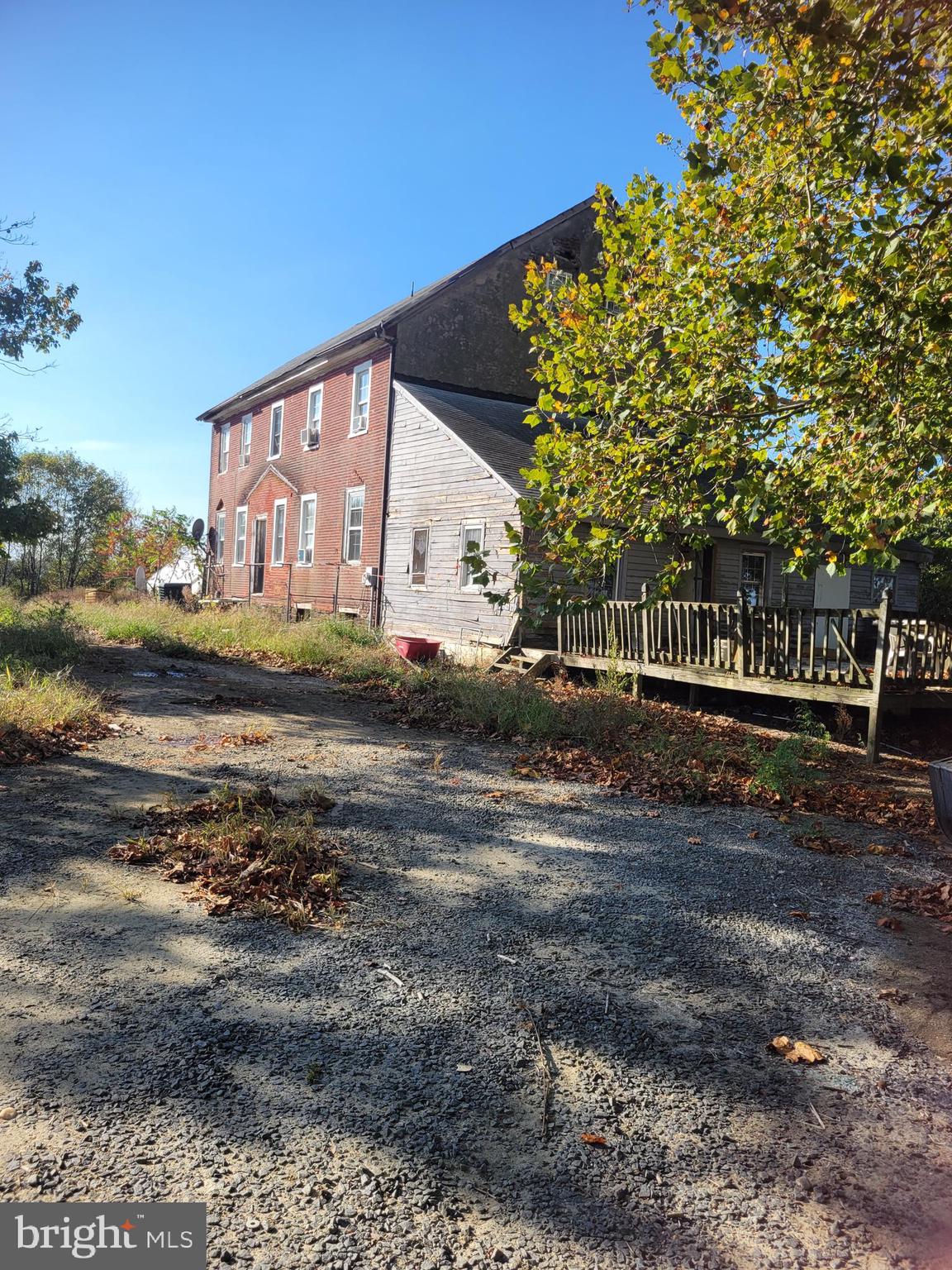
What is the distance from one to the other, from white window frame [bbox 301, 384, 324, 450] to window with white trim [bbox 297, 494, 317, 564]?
169 centimetres

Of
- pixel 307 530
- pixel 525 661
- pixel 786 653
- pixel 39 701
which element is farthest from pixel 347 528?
pixel 39 701

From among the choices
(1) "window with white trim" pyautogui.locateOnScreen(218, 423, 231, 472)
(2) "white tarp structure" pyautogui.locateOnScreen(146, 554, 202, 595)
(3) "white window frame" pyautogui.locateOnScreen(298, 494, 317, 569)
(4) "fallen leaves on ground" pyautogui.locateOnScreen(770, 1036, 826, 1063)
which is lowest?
(4) "fallen leaves on ground" pyautogui.locateOnScreen(770, 1036, 826, 1063)

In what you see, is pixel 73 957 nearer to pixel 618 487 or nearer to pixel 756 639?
pixel 618 487

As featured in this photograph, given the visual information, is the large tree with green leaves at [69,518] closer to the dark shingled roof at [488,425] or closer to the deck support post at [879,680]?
the dark shingled roof at [488,425]

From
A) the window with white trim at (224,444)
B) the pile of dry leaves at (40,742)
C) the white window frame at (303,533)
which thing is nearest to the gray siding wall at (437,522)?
the white window frame at (303,533)

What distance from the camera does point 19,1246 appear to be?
2068 millimetres

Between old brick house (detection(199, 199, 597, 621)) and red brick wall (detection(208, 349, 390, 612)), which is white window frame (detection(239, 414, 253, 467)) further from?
old brick house (detection(199, 199, 597, 621))

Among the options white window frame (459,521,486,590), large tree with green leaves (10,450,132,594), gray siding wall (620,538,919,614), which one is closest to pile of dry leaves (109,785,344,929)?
gray siding wall (620,538,919,614)

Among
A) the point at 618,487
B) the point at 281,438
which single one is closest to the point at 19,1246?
the point at 618,487

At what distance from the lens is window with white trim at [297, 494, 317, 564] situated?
25219mm

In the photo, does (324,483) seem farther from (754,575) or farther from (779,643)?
(779,643)

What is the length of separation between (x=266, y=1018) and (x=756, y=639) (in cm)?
1006

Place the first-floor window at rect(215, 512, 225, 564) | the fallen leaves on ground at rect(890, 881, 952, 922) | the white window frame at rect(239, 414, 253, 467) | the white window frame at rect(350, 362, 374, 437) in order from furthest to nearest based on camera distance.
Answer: the first-floor window at rect(215, 512, 225, 564), the white window frame at rect(239, 414, 253, 467), the white window frame at rect(350, 362, 374, 437), the fallen leaves on ground at rect(890, 881, 952, 922)

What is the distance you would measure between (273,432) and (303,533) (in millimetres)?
4793
